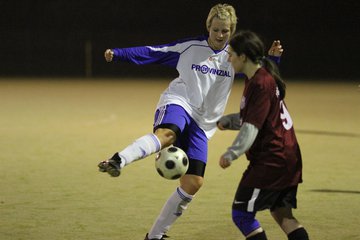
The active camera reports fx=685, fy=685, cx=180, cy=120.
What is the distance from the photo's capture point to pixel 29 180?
27.9 ft

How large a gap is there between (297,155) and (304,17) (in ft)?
102

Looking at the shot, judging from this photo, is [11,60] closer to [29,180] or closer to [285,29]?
[285,29]

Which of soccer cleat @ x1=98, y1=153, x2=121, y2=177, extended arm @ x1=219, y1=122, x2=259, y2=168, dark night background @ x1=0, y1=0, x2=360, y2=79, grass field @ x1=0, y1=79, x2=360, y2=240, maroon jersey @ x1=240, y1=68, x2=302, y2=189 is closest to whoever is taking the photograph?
extended arm @ x1=219, y1=122, x2=259, y2=168

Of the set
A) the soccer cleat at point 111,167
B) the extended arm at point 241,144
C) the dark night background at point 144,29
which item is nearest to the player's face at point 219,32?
the soccer cleat at point 111,167

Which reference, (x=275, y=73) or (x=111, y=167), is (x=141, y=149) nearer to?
(x=111, y=167)

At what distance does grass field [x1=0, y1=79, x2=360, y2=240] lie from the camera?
631cm

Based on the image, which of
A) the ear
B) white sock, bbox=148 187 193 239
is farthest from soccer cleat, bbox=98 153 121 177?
the ear

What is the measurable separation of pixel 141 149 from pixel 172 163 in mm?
269

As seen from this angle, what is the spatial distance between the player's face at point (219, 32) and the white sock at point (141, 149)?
1.04 meters

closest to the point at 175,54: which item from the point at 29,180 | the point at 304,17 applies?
the point at 29,180

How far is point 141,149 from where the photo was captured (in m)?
5.34

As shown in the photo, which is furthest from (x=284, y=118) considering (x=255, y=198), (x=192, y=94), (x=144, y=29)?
(x=144, y=29)

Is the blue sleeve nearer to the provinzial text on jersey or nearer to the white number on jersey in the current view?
the provinzial text on jersey

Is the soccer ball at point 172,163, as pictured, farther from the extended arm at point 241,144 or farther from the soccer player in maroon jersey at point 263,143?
the extended arm at point 241,144
